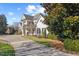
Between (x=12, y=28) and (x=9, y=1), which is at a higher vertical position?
(x=9, y=1)

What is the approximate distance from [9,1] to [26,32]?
1.38 feet

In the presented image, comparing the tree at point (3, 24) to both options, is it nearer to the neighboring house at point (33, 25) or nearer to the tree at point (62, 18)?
the neighboring house at point (33, 25)

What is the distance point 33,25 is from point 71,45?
511 millimetres

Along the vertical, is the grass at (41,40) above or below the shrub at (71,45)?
above

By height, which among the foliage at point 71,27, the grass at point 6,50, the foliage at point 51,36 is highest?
the foliage at point 71,27

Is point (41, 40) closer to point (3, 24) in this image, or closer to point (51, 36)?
point (51, 36)

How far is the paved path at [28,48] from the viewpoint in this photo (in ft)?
10.0

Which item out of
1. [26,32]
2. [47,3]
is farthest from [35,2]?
[26,32]

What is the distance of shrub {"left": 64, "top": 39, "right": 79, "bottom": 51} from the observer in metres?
3.06

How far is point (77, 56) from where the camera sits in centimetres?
306

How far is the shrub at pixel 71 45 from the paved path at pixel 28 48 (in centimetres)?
9

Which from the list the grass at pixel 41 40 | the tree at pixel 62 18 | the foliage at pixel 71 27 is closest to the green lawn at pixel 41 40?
the grass at pixel 41 40

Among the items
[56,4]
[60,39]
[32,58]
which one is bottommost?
[32,58]

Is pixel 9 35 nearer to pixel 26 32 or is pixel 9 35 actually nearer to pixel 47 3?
pixel 26 32
